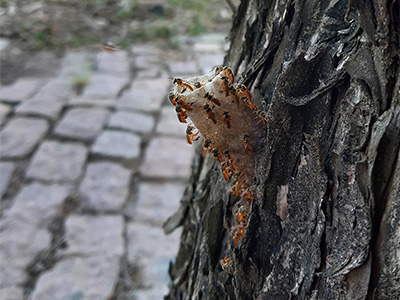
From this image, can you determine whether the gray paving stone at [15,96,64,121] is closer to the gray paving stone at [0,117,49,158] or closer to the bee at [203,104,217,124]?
the gray paving stone at [0,117,49,158]

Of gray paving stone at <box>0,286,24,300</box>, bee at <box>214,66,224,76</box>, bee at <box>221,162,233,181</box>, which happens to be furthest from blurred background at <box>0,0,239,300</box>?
bee at <box>221,162,233,181</box>

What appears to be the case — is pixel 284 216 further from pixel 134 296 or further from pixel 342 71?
pixel 134 296

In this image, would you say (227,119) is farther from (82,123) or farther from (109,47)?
(109,47)

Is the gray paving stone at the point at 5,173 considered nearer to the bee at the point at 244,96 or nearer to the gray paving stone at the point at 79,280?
the gray paving stone at the point at 79,280

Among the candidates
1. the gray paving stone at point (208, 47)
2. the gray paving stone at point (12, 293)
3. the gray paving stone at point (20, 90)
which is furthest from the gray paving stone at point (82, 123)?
the gray paving stone at point (208, 47)

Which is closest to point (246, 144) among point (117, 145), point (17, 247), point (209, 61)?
point (17, 247)

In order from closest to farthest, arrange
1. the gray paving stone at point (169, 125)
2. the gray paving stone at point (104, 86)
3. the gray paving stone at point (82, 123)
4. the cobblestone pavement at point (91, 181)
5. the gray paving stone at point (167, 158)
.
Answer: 1. the cobblestone pavement at point (91, 181)
2. the gray paving stone at point (167, 158)
3. the gray paving stone at point (82, 123)
4. the gray paving stone at point (169, 125)
5. the gray paving stone at point (104, 86)
